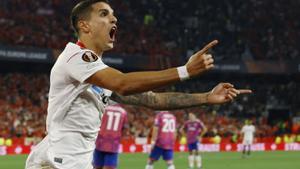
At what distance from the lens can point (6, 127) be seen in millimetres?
28438

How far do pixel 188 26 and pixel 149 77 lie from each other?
38.4 meters

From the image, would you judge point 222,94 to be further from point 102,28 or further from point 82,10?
point 82,10

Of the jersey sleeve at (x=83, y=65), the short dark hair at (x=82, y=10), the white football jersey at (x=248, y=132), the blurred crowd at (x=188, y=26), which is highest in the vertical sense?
the blurred crowd at (x=188, y=26)

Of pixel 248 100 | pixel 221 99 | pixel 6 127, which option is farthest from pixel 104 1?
pixel 248 100

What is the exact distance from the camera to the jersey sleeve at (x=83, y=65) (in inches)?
173

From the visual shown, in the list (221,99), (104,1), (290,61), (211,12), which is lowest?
(221,99)

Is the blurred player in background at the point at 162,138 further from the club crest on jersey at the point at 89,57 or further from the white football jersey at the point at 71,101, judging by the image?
the club crest on jersey at the point at 89,57

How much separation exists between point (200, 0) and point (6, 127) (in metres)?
20.0

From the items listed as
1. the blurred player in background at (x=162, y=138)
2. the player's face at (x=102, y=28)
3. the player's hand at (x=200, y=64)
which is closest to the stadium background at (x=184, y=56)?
the blurred player in background at (x=162, y=138)

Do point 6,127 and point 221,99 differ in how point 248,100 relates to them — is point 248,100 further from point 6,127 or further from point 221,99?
point 221,99

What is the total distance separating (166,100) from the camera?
16.6 ft

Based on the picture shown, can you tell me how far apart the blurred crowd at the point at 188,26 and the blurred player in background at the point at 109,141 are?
2060 centimetres

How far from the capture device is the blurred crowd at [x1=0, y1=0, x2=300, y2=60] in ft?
118

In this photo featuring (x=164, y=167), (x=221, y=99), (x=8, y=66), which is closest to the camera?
(x=221, y=99)
